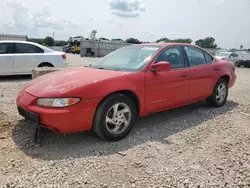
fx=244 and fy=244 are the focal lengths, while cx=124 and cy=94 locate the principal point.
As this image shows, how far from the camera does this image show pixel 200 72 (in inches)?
193

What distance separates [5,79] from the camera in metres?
8.66

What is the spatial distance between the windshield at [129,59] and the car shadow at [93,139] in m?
1.06

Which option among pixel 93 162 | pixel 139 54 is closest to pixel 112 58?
pixel 139 54

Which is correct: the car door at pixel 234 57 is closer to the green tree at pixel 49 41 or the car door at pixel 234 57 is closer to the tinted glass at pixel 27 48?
the tinted glass at pixel 27 48

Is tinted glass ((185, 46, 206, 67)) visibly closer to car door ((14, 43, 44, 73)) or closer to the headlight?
the headlight

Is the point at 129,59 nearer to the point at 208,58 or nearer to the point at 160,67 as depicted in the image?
the point at 160,67

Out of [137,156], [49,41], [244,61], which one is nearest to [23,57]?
[137,156]

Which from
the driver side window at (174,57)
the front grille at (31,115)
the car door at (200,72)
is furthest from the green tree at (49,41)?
the front grille at (31,115)

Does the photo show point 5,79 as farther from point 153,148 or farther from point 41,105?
point 153,148

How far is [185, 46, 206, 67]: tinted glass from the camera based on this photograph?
15.9ft

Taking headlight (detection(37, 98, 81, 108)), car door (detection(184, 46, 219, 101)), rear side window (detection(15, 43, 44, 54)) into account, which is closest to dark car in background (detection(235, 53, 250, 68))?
car door (detection(184, 46, 219, 101))

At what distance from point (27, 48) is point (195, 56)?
6119 mm

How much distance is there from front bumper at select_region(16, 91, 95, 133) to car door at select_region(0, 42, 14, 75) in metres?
5.66

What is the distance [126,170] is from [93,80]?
4.27 ft
